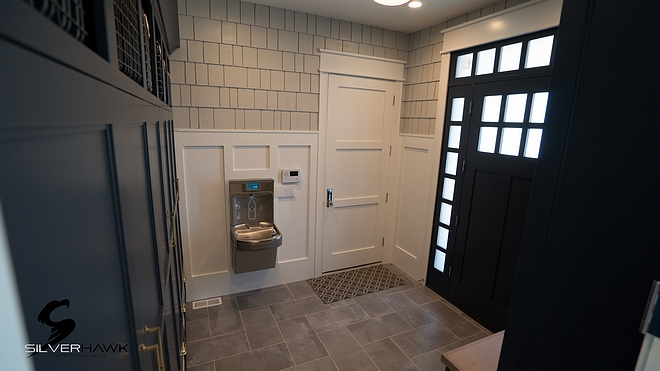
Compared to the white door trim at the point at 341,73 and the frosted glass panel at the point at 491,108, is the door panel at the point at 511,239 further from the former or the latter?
the white door trim at the point at 341,73

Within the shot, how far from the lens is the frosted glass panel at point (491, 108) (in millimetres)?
2654

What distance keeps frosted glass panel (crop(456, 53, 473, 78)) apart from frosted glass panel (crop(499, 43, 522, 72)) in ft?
1.06

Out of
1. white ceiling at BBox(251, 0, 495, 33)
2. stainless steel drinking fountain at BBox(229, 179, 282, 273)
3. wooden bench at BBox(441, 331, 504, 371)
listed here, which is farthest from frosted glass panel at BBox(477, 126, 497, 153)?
stainless steel drinking fountain at BBox(229, 179, 282, 273)

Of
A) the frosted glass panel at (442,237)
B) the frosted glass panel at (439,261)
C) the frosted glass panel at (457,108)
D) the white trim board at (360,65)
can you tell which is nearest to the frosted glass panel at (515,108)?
the frosted glass panel at (457,108)

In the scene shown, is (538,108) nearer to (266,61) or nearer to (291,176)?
(291,176)

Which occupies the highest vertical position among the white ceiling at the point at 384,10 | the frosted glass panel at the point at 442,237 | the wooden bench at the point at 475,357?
the white ceiling at the point at 384,10

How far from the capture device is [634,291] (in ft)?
1.86

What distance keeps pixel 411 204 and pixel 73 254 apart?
3.52m

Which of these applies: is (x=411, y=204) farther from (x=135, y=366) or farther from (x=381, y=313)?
(x=135, y=366)

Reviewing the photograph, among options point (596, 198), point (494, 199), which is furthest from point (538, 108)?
point (596, 198)

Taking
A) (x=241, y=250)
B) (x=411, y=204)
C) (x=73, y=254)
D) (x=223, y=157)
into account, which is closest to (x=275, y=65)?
(x=223, y=157)

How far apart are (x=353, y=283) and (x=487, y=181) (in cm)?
184

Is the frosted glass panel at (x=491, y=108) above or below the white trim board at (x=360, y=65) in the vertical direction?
below

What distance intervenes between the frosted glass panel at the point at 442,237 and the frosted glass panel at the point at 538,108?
4.44ft
